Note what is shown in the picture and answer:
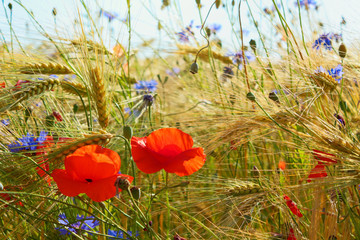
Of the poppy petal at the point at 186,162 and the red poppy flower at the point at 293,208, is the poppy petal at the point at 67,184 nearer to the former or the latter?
the poppy petal at the point at 186,162

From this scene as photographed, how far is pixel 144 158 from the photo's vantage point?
921 millimetres

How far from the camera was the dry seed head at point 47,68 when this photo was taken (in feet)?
4.00

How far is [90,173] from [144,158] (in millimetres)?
113

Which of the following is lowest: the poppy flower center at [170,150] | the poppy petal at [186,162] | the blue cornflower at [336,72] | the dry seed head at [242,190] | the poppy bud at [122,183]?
the dry seed head at [242,190]

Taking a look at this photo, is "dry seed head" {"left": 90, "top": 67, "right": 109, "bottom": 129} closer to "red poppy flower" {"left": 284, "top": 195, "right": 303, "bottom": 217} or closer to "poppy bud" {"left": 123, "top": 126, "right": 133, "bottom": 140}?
"poppy bud" {"left": 123, "top": 126, "right": 133, "bottom": 140}

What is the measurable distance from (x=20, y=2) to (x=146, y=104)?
579 mm

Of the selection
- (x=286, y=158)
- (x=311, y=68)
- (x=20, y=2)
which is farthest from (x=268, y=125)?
(x=20, y=2)

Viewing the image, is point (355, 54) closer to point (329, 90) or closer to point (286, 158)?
point (329, 90)

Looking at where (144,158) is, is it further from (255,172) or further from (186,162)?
(255,172)

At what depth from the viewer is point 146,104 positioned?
1387 mm

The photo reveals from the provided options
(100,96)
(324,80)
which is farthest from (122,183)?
(324,80)

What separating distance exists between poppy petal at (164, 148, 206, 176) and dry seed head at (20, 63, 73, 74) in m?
0.53

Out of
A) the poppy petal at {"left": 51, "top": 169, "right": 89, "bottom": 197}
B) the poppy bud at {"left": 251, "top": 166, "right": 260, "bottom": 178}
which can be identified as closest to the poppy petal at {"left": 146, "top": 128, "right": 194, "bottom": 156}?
the poppy petal at {"left": 51, "top": 169, "right": 89, "bottom": 197}

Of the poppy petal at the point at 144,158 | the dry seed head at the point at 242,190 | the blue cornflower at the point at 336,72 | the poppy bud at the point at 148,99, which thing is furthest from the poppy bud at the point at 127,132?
the blue cornflower at the point at 336,72
